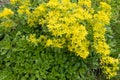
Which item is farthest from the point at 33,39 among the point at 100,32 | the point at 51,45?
the point at 100,32

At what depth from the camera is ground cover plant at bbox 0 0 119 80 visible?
13.8ft

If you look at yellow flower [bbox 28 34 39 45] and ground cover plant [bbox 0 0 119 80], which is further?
yellow flower [bbox 28 34 39 45]

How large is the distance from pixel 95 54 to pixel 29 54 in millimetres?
940

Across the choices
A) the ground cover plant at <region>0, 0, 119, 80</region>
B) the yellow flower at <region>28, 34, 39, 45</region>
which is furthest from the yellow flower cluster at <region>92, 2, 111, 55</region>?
the yellow flower at <region>28, 34, 39, 45</region>

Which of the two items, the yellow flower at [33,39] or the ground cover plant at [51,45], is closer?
the ground cover plant at [51,45]

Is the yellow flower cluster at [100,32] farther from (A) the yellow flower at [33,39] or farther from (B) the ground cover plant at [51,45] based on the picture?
(A) the yellow flower at [33,39]

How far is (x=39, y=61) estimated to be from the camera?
4387 mm

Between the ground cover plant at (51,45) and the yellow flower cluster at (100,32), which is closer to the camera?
the ground cover plant at (51,45)

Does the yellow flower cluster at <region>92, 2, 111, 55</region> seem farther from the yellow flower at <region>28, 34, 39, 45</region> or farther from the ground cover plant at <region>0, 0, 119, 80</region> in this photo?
the yellow flower at <region>28, 34, 39, 45</region>

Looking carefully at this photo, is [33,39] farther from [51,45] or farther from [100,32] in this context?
[100,32]

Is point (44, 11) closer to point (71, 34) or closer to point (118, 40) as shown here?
point (71, 34)

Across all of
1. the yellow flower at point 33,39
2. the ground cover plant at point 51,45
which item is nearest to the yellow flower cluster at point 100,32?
the ground cover plant at point 51,45

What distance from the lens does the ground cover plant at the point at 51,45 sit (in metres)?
4.19

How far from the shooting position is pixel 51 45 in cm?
429
